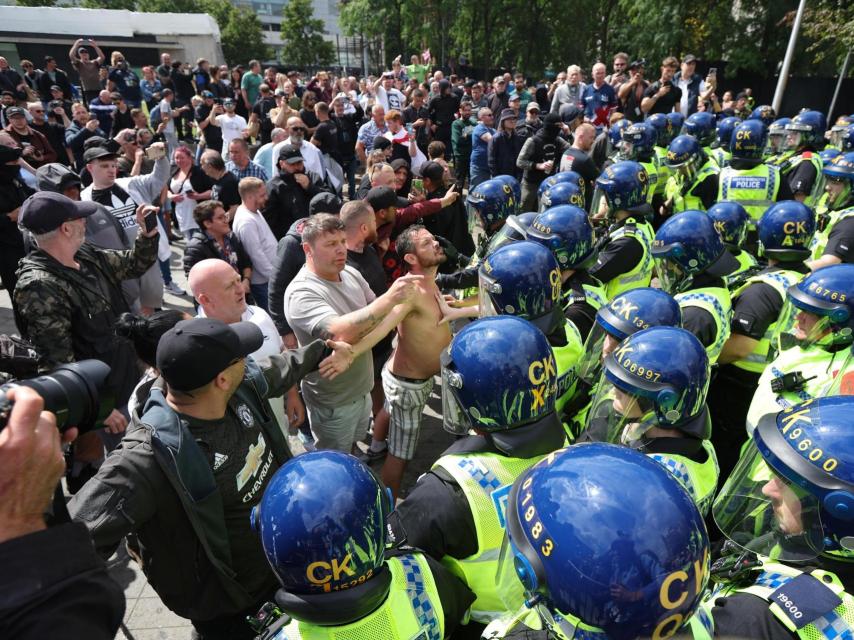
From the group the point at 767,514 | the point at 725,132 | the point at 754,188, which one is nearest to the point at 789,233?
the point at 754,188

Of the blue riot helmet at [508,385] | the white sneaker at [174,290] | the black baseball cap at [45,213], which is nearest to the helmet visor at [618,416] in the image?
the blue riot helmet at [508,385]

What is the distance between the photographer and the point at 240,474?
7.52 feet

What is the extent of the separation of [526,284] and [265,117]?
11.1m

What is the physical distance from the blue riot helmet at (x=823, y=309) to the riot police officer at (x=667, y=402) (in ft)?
2.75

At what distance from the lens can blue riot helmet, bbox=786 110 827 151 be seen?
7.57 m

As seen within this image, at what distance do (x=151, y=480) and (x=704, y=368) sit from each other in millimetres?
2241

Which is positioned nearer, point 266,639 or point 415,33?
point 266,639

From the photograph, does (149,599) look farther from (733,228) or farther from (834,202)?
(834,202)

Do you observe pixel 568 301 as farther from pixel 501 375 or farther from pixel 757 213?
pixel 757 213

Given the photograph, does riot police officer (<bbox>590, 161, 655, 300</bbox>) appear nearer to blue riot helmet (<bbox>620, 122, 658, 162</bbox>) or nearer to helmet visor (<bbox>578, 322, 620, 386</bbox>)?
helmet visor (<bbox>578, 322, 620, 386</bbox>)

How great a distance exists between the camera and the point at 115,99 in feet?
39.6

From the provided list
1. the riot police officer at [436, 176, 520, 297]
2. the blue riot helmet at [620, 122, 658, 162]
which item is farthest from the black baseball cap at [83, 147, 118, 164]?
the blue riot helmet at [620, 122, 658, 162]

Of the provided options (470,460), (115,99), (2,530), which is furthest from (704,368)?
(115,99)

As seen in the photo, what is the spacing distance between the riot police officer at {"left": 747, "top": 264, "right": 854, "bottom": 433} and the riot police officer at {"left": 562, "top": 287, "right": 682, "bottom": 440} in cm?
56
